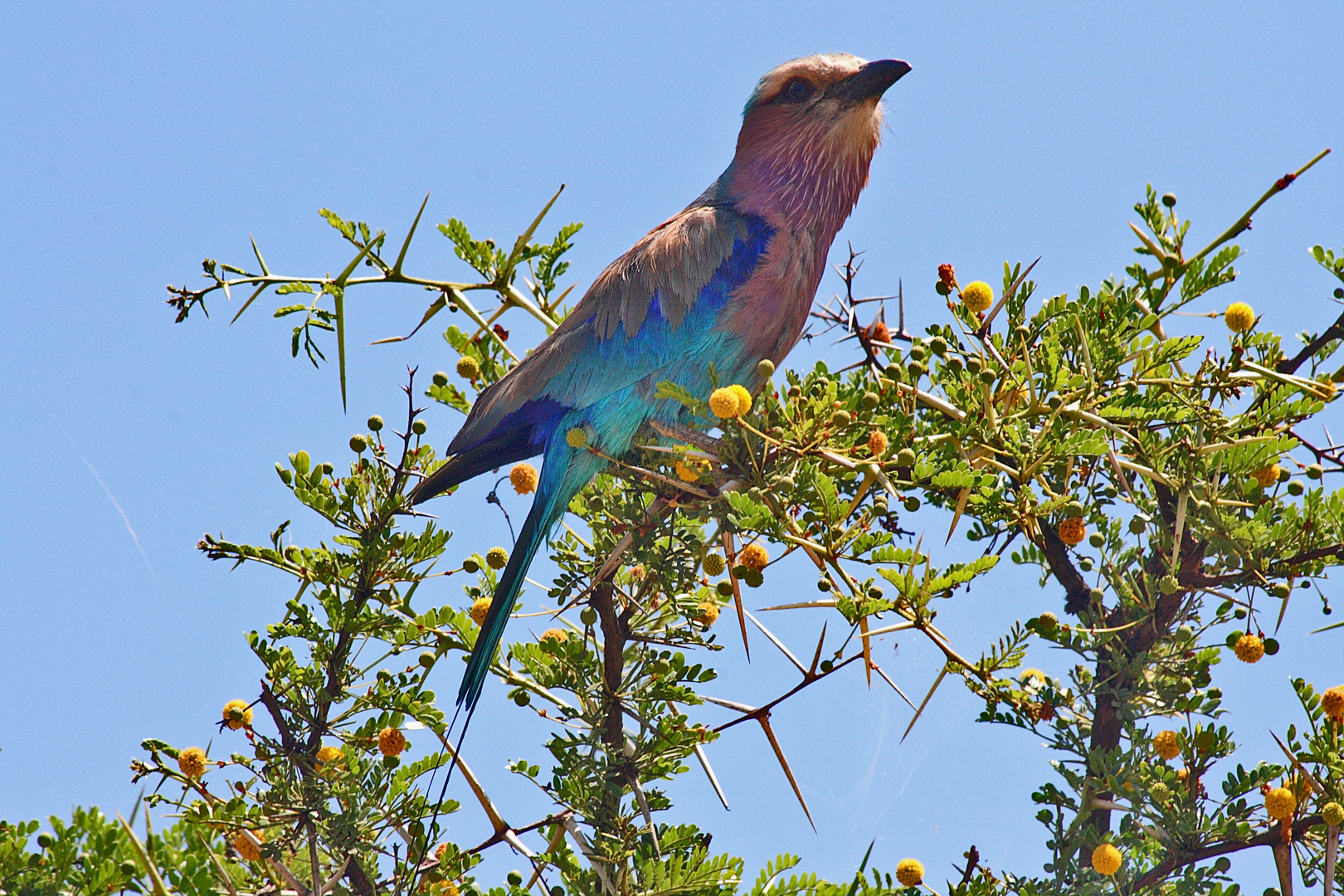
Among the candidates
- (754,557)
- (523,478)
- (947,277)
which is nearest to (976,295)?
(947,277)

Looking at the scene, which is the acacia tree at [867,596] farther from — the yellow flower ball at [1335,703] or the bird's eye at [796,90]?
the bird's eye at [796,90]

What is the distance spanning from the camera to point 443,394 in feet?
11.3

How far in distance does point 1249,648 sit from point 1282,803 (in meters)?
0.31

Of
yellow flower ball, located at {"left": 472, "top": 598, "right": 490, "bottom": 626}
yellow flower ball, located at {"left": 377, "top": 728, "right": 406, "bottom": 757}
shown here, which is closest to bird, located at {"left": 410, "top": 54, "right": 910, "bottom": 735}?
yellow flower ball, located at {"left": 472, "top": 598, "right": 490, "bottom": 626}

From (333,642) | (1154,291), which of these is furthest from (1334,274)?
(333,642)

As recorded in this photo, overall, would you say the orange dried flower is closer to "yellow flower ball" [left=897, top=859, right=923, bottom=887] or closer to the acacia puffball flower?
the acacia puffball flower

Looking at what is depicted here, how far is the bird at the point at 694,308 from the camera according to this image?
342 cm

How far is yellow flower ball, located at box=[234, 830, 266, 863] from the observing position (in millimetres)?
2514

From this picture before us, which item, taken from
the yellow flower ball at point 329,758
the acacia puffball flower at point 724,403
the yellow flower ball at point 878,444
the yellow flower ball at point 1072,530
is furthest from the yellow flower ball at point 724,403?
the yellow flower ball at point 329,758

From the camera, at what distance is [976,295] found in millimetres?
2377

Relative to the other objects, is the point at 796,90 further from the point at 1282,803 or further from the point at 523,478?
the point at 1282,803

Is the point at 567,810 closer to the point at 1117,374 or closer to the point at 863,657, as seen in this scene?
the point at 863,657

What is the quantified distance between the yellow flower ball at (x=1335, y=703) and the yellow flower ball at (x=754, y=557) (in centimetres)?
118

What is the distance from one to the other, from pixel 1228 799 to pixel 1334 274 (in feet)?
4.29
